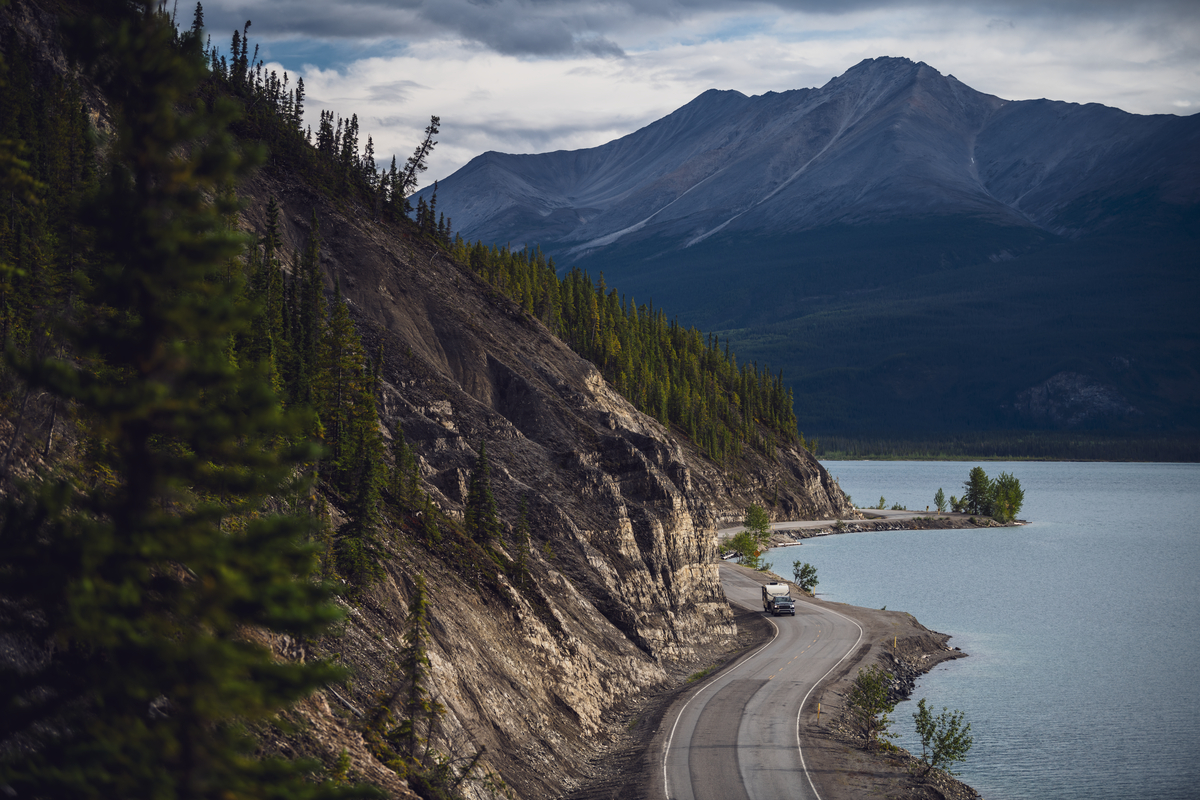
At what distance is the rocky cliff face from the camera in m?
35.7

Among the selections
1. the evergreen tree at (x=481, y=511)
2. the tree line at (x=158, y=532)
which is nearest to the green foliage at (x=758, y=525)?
the evergreen tree at (x=481, y=511)

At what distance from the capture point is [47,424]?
24750mm

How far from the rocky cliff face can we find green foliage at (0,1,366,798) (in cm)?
1415

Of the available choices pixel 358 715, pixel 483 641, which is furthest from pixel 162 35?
pixel 483 641

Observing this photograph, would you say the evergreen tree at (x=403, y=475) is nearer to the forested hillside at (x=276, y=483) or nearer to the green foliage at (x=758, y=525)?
the forested hillside at (x=276, y=483)

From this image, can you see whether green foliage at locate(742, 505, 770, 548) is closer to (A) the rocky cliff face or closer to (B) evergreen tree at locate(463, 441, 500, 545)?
(A) the rocky cliff face

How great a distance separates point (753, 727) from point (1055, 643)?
5483 centimetres

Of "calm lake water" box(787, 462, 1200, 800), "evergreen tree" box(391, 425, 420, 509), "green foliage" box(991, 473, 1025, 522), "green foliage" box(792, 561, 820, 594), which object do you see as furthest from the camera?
"green foliage" box(991, 473, 1025, 522)

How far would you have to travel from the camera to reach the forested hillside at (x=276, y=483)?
12391 millimetres

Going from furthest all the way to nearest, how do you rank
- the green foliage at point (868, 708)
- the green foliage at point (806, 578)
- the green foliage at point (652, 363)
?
the green foliage at point (652, 363), the green foliage at point (806, 578), the green foliage at point (868, 708)

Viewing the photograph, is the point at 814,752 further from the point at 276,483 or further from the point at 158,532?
the point at 158,532

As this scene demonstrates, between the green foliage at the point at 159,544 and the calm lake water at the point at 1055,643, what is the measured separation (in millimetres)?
46991

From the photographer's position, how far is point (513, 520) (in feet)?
174

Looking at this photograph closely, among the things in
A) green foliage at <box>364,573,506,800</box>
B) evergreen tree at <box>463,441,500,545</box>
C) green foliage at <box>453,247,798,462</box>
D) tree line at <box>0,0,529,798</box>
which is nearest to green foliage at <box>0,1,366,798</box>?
tree line at <box>0,0,529,798</box>
